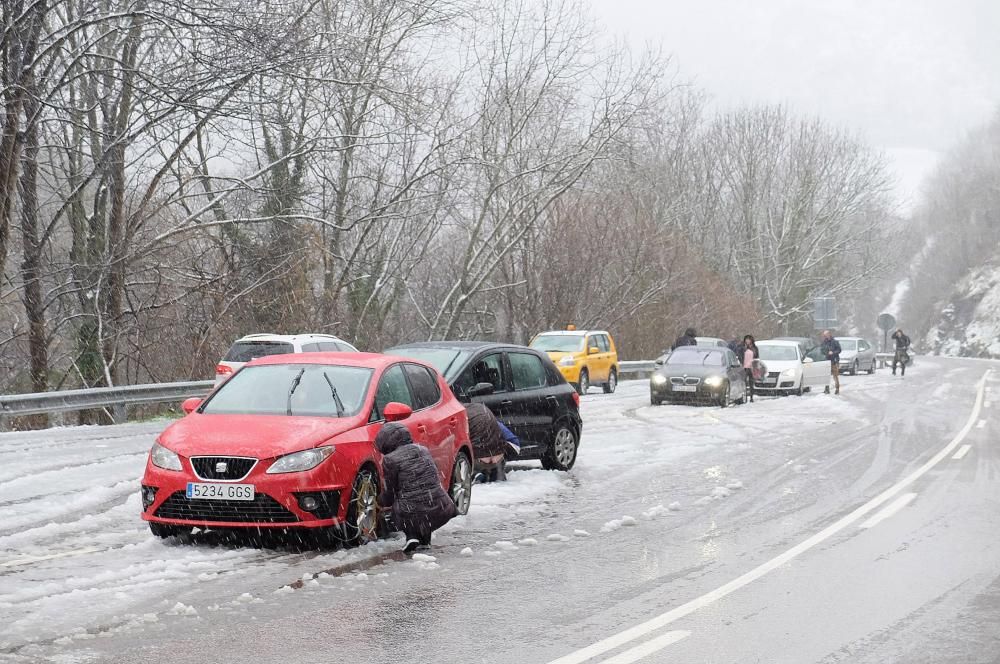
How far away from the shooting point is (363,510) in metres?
8.95

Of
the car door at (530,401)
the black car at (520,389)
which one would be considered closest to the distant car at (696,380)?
the black car at (520,389)

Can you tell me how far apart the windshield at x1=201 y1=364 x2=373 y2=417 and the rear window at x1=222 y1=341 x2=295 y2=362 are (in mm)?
9829

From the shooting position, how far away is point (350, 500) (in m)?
8.75

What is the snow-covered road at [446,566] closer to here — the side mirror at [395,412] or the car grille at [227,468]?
the car grille at [227,468]

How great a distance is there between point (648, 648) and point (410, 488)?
3131mm

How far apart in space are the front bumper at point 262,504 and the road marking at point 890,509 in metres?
4.69

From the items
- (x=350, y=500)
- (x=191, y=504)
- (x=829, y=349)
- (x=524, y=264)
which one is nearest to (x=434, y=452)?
(x=350, y=500)

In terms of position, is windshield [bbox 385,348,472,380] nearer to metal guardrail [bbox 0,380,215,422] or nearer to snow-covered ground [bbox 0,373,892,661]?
snow-covered ground [bbox 0,373,892,661]

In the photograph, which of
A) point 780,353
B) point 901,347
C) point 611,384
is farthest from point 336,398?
point 901,347

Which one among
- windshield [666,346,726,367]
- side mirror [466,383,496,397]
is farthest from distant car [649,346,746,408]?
side mirror [466,383,496,397]

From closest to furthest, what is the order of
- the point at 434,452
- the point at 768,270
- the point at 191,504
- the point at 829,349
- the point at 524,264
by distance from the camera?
1. the point at 191,504
2. the point at 434,452
3. the point at 829,349
4. the point at 524,264
5. the point at 768,270

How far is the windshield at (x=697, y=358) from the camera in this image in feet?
92.2

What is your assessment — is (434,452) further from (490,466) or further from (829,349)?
(829,349)

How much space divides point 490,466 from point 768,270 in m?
58.8
